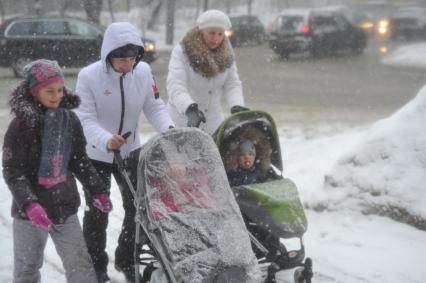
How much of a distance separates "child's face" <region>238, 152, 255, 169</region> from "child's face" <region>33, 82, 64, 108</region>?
4.96 feet

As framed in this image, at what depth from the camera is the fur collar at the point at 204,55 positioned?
4516 millimetres

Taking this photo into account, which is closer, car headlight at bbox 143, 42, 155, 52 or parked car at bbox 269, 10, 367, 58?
car headlight at bbox 143, 42, 155, 52

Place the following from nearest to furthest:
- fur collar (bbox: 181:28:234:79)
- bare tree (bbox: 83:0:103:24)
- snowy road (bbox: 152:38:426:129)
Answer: fur collar (bbox: 181:28:234:79) → snowy road (bbox: 152:38:426:129) → bare tree (bbox: 83:0:103:24)

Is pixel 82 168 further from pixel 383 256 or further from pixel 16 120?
pixel 383 256

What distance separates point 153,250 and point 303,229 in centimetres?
101

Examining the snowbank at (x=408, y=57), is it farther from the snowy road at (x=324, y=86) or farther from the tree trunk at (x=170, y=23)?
the tree trunk at (x=170, y=23)

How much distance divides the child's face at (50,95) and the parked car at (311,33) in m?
18.0

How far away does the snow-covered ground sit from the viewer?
4617 millimetres

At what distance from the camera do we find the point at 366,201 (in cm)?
560

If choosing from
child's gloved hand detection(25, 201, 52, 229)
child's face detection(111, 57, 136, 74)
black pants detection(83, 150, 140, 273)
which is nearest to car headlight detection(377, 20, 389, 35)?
black pants detection(83, 150, 140, 273)

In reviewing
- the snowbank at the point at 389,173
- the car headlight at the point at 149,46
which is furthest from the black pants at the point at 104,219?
the car headlight at the point at 149,46

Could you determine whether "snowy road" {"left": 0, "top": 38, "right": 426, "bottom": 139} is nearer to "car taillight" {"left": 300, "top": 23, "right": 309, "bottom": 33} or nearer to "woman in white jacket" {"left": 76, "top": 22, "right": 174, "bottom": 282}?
"car taillight" {"left": 300, "top": 23, "right": 309, "bottom": 33}

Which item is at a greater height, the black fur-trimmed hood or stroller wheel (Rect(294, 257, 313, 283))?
the black fur-trimmed hood

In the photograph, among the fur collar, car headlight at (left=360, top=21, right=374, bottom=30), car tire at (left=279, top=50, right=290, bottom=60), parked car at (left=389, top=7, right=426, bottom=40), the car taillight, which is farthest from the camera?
parked car at (left=389, top=7, right=426, bottom=40)
